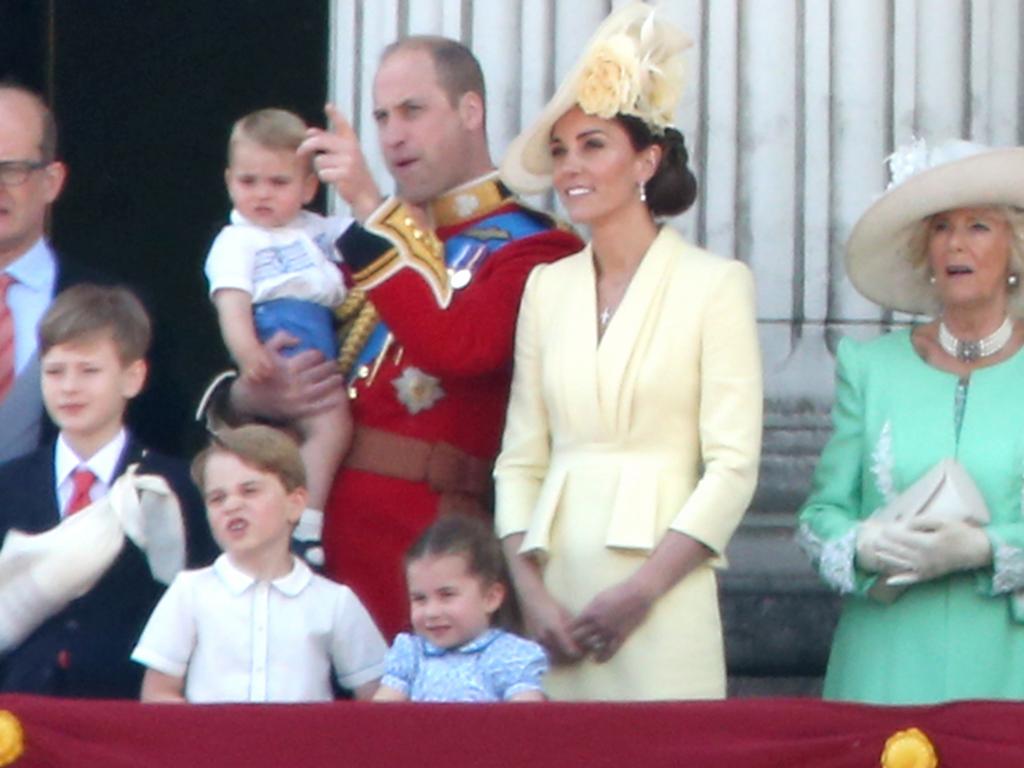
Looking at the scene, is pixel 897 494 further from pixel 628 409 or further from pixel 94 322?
pixel 94 322


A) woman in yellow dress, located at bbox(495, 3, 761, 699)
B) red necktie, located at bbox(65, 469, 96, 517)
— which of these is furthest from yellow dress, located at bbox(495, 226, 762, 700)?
red necktie, located at bbox(65, 469, 96, 517)

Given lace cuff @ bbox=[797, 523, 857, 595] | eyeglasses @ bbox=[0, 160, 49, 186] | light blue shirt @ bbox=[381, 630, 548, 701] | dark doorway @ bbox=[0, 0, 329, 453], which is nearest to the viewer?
light blue shirt @ bbox=[381, 630, 548, 701]

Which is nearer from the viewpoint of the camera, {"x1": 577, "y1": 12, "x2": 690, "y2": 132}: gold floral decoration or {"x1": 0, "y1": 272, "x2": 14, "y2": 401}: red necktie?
{"x1": 577, "y1": 12, "x2": 690, "y2": 132}: gold floral decoration

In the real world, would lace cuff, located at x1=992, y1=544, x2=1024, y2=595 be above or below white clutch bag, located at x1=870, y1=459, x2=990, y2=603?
below

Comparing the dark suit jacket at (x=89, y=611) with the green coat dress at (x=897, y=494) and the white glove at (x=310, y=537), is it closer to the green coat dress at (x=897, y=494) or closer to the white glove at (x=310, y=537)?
the white glove at (x=310, y=537)

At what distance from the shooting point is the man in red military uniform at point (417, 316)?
237 inches

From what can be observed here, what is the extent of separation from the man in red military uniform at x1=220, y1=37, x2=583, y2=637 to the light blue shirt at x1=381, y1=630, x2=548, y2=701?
50cm

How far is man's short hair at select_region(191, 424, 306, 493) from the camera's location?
5773 millimetres

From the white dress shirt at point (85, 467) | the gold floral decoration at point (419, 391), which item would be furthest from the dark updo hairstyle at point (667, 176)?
the white dress shirt at point (85, 467)

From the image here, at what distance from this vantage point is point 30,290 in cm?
630

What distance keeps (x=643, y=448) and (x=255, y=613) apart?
0.77 m

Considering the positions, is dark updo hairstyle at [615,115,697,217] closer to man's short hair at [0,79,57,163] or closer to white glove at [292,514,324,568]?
white glove at [292,514,324,568]

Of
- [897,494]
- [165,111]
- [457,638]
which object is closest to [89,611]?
[457,638]

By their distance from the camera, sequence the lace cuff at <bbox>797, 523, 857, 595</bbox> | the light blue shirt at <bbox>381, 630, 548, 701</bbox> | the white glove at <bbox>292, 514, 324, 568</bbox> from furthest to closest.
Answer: the white glove at <bbox>292, 514, 324, 568</bbox> < the lace cuff at <bbox>797, 523, 857, 595</bbox> < the light blue shirt at <bbox>381, 630, 548, 701</bbox>
